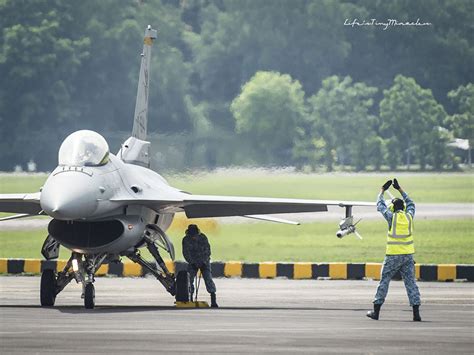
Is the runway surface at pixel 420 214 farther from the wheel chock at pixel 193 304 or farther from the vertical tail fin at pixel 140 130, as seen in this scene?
the wheel chock at pixel 193 304

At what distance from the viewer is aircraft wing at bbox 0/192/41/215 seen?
71.0 ft

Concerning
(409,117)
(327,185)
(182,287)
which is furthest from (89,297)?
(409,117)

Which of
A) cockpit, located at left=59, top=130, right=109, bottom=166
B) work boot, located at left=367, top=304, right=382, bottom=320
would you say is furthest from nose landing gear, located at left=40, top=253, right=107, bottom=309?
work boot, located at left=367, top=304, right=382, bottom=320

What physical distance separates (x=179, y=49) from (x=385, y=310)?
1551 inches

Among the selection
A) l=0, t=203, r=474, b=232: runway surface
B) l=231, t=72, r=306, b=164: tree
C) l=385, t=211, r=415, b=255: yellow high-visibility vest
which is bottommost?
l=385, t=211, r=415, b=255: yellow high-visibility vest

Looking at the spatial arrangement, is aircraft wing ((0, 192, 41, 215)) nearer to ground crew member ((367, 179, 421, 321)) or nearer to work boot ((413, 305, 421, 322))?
ground crew member ((367, 179, 421, 321))

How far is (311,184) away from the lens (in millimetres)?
46844

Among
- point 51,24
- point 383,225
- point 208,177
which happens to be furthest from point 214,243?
point 51,24

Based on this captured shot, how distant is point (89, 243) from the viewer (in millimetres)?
20766

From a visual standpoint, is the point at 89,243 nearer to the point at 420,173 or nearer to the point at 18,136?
the point at 18,136

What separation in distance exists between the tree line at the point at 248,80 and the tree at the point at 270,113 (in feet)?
0.30

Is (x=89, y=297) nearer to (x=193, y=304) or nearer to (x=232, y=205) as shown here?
(x=193, y=304)

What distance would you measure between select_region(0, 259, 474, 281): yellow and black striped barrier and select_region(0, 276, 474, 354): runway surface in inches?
81.7

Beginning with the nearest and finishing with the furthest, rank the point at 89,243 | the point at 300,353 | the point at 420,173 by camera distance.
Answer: the point at 300,353
the point at 89,243
the point at 420,173
